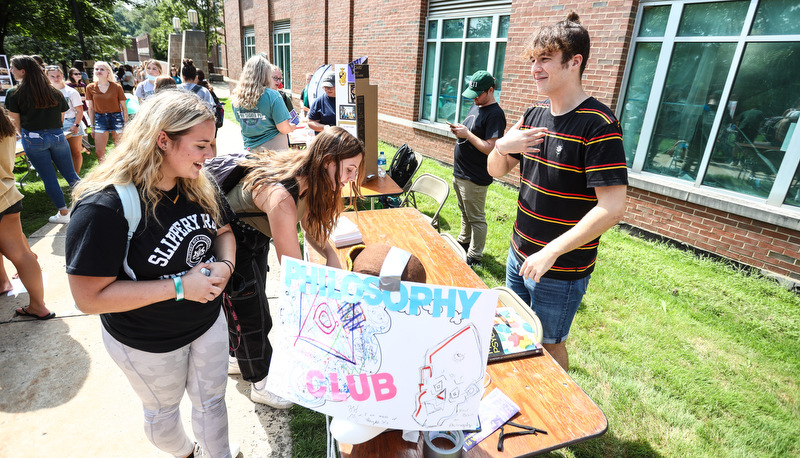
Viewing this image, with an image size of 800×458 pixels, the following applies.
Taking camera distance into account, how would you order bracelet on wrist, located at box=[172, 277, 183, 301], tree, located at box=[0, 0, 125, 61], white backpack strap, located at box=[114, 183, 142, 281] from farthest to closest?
tree, located at box=[0, 0, 125, 61]
bracelet on wrist, located at box=[172, 277, 183, 301]
white backpack strap, located at box=[114, 183, 142, 281]

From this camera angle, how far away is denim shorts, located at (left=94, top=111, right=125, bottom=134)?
6578 millimetres

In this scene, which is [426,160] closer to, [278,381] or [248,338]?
[248,338]

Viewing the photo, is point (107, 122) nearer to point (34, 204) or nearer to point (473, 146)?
point (34, 204)

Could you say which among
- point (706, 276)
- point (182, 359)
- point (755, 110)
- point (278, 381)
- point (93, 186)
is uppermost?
point (755, 110)

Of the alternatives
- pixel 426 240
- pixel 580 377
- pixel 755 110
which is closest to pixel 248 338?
pixel 426 240

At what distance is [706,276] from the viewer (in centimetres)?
424

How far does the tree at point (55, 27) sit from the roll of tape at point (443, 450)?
26.1 m

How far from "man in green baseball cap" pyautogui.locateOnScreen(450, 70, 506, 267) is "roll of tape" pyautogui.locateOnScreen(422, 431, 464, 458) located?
3.15 metres

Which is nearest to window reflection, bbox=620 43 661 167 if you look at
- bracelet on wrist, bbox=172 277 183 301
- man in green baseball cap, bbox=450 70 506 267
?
man in green baseball cap, bbox=450 70 506 267

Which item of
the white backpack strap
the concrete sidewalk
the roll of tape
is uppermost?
the white backpack strap

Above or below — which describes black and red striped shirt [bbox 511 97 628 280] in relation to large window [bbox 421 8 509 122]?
below

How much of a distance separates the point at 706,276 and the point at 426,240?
11.3ft

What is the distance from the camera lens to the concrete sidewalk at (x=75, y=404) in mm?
2295

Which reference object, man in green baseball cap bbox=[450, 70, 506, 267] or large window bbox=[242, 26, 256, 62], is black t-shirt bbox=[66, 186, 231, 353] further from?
large window bbox=[242, 26, 256, 62]
